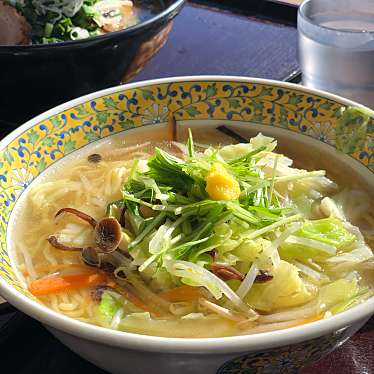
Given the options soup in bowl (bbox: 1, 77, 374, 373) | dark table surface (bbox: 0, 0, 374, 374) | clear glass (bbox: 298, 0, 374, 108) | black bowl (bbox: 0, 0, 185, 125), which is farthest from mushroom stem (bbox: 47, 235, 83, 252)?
clear glass (bbox: 298, 0, 374, 108)

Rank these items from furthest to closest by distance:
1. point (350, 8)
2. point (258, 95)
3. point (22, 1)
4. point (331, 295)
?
1. point (350, 8)
2. point (22, 1)
3. point (258, 95)
4. point (331, 295)

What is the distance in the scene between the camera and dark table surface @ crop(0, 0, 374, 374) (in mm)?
1235

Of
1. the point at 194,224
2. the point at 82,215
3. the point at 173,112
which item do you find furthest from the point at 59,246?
the point at 173,112

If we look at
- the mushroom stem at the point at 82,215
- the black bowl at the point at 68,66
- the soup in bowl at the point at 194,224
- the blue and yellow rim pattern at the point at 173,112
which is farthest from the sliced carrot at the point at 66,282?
the black bowl at the point at 68,66

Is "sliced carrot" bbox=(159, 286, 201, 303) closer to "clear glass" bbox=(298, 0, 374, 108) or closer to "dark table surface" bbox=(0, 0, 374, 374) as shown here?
"dark table surface" bbox=(0, 0, 374, 374)

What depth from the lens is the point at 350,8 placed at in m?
2.20

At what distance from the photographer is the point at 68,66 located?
5.88 ft

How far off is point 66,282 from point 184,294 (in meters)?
0.26

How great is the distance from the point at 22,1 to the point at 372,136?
1.28 meters

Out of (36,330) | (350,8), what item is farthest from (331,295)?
(350,8)

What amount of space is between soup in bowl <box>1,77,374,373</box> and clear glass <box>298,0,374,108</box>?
49 cm

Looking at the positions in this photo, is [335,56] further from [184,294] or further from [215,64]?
[184,294]

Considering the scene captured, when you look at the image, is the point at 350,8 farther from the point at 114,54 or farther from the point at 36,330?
the point at 36,330

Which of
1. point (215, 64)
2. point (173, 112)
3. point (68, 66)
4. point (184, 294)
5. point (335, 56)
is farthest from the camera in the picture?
point (215, 64)
